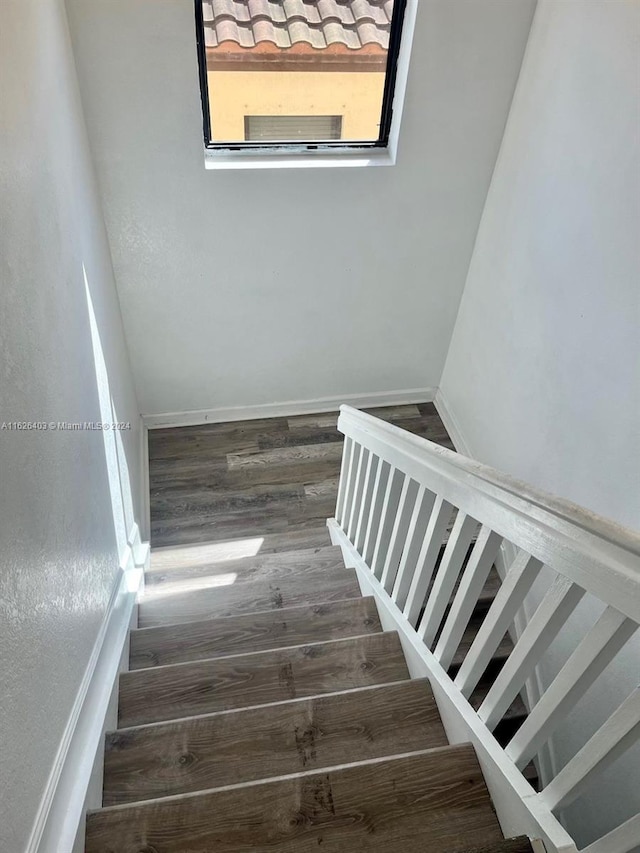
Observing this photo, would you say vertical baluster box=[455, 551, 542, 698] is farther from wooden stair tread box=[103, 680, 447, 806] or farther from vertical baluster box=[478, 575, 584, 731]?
wooden stair tread box=[103, 680, 447, 806]

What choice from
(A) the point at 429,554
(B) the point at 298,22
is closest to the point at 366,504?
(A) the point at 429,554

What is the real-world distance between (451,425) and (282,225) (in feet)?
5.13

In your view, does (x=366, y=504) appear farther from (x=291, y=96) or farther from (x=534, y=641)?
(x=291, y=96)

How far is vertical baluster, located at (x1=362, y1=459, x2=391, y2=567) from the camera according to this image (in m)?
2.08

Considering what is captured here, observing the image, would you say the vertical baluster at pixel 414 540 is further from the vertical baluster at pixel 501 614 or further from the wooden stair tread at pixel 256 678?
the vertical baluster at pixel 501 614

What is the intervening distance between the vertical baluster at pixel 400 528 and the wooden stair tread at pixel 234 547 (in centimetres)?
103

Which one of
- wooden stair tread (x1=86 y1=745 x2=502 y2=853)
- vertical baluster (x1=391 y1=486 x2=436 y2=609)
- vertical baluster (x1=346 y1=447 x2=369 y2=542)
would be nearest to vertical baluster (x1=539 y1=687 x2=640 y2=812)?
wooden stair tread (x1=86 y1=745 x2=502 y2=853)

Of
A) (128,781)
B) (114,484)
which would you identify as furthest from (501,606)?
(114,484)

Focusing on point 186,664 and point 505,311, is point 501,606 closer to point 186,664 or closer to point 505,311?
point 186,664

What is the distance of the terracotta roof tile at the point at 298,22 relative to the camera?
2.44 m

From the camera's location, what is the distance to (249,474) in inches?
137

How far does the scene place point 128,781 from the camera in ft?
4.72

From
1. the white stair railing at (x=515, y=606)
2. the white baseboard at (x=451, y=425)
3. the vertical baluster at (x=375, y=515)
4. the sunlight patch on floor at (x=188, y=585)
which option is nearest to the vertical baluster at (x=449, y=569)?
the white stair railing at (x=515, y=606)

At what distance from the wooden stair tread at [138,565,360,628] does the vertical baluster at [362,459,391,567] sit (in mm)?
190
